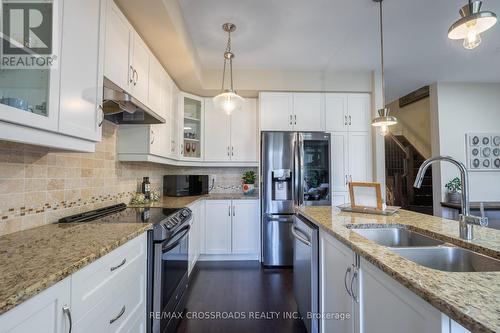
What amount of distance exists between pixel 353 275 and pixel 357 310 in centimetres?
15

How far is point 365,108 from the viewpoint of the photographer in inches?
135

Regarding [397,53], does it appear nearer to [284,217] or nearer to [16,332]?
[284,217]

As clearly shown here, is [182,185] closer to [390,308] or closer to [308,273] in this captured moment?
[308,273]

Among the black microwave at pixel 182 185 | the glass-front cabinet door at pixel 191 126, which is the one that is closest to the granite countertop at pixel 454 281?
the black microwave at pixel 182 185

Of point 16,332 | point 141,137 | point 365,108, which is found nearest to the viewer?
point 16,332

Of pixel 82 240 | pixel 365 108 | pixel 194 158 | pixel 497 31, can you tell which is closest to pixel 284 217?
pixel 194 158

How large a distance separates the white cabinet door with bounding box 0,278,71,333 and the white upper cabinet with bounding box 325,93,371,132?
3286mm

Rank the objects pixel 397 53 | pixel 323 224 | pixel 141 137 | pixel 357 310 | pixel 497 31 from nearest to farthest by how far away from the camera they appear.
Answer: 1. pixel 357 310
2. pixel 323 224
3. pixel 141 137
4. pixel 497 31
5. pixel 397 53

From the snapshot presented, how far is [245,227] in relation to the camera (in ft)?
10.9

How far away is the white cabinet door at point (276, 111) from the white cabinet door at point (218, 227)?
1.24m

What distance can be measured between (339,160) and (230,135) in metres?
1.64

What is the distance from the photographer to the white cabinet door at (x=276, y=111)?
3.40 m

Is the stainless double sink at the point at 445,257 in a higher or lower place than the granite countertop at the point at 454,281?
lower

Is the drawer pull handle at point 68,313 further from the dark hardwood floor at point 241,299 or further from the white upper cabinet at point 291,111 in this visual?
the white upper cabinet at point 291,111
